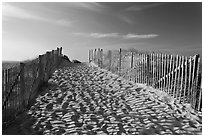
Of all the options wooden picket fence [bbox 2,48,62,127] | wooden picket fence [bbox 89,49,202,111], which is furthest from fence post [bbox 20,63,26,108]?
wooden picket fence [bbox 89,49,202,111]

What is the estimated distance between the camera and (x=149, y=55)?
10.3m

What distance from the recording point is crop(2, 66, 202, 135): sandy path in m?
5.21

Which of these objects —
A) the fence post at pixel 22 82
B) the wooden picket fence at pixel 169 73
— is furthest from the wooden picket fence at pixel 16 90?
the wooden picket fence at pixel 169 73

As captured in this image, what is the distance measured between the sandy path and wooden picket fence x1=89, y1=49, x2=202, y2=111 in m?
0.82

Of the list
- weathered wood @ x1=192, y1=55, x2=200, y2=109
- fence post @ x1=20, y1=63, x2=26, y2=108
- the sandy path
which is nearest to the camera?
the sandy path

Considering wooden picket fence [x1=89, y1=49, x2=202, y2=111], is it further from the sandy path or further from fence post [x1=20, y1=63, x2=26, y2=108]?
fence post [x1=20, y1=63, x2=26, y2=108]

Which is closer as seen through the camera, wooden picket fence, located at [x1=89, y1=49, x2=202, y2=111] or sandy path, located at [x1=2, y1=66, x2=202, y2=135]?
sandy path, located at [x1=2, y1=66, x2=202, y2=135]

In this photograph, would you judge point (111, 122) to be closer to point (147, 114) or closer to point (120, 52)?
point (147, 114)

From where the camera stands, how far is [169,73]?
8.57 meters


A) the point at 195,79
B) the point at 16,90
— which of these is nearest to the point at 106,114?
the point at 16,90

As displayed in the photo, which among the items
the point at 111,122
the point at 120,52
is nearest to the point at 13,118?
the point at 111,122

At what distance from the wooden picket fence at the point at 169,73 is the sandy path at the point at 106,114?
2.69ft

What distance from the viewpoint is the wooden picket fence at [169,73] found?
708cm

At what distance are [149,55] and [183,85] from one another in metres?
2.91
